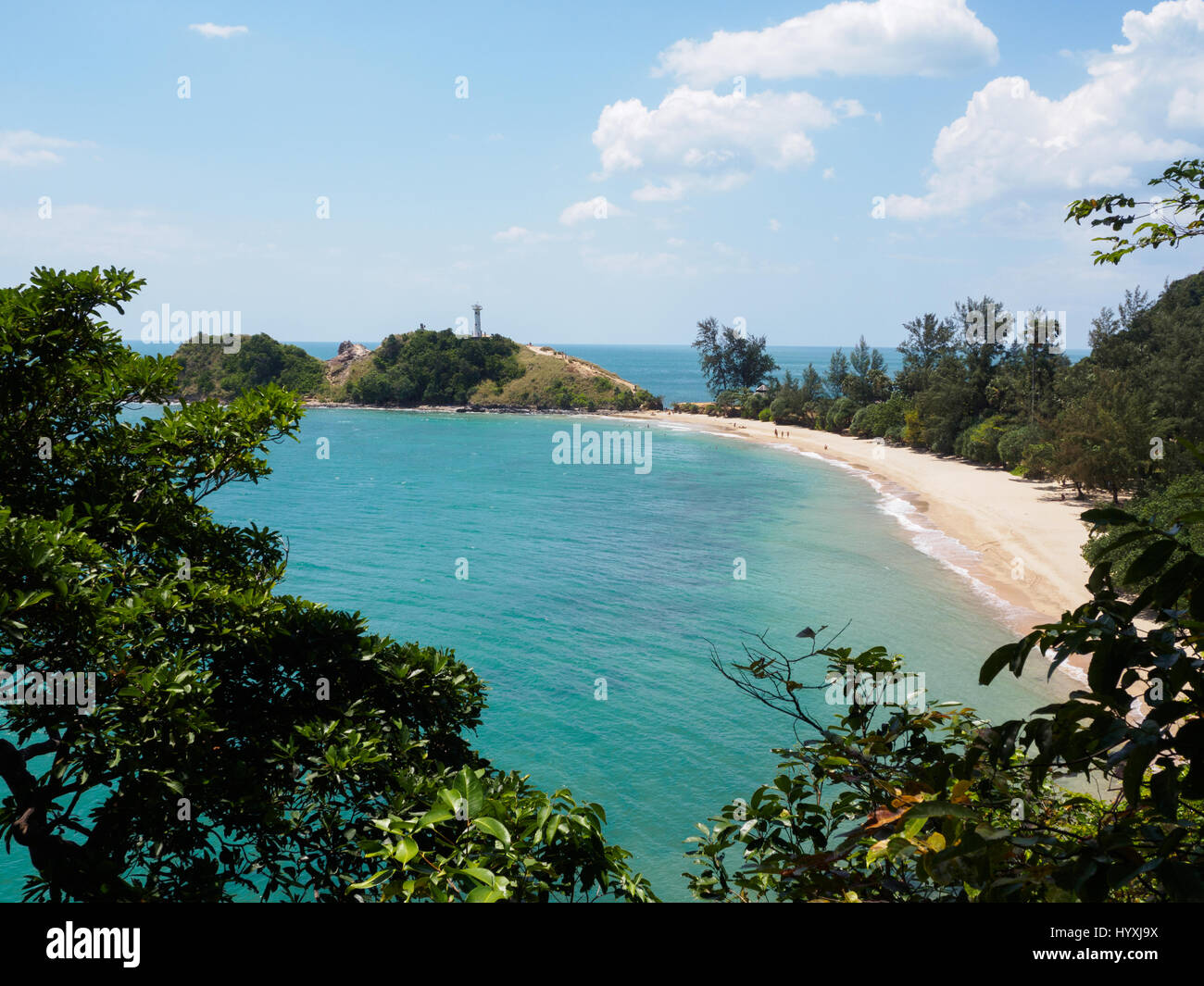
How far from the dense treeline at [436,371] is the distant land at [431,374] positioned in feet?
0.47

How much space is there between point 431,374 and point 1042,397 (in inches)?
3610

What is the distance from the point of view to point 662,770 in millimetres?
16969

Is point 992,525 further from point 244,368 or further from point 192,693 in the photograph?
point 244,368

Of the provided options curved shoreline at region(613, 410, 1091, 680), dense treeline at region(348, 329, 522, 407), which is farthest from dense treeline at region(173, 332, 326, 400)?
curved shoreline at region(613, 410, 1091, 680)

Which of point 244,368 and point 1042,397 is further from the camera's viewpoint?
point 244,368

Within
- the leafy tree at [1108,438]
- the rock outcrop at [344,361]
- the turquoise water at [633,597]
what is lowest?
the turquoise water at [633,597]

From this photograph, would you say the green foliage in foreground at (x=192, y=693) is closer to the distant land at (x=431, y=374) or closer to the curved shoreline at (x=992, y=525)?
the curved shoreline at (x=992, y=525)

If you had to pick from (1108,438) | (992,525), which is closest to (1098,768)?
(1108,438)

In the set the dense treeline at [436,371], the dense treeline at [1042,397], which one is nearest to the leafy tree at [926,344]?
the dense treeline at [1042,397]

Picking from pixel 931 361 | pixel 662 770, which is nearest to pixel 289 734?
pixel 662 770

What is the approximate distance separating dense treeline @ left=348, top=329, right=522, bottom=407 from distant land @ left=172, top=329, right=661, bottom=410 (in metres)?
0.14

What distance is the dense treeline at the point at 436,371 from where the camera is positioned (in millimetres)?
123181

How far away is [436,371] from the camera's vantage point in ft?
407
